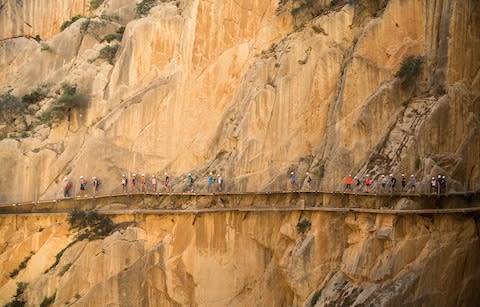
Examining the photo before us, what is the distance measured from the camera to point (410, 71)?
37.2 metres

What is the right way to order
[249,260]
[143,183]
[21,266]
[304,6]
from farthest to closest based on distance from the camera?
[143,183] → [21,266] → [304,6] → [249,260]

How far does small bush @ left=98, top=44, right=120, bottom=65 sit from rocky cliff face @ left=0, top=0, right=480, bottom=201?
17cm

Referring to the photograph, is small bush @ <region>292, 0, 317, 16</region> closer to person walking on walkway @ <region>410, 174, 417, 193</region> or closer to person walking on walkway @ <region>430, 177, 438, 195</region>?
person walking on walkway @ <region>410, 174, 417, 193</region>

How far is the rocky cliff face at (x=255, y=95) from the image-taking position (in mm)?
36594

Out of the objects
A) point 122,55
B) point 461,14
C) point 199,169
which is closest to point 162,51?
point 122,55

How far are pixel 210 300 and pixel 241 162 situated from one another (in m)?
5.45

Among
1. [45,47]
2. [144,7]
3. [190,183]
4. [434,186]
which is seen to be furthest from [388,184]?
[45,47]

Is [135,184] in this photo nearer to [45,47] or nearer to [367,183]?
[45,47]

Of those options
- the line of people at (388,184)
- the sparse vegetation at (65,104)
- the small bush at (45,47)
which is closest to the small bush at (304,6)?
the line of people at (388,184)

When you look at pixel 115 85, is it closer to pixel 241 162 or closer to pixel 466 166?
pixel 241 162

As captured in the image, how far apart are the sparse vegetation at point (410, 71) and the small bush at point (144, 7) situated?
47.2ft

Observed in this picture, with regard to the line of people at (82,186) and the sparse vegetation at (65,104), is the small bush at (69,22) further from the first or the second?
the line of people at (82,186)

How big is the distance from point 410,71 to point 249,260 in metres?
9.21

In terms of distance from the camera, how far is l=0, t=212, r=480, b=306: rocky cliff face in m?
34.1
